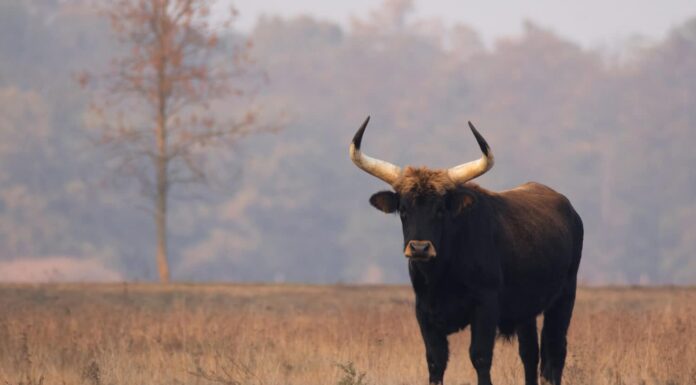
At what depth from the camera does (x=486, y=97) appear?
291ft

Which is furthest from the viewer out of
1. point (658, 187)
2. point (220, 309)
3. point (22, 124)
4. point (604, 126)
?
point (604, 126)

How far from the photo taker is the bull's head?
1077 cm

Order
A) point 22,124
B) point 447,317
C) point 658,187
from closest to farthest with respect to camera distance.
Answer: point 447,317
point 22,124
point 658,187

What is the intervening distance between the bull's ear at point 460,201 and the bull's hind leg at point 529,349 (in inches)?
86.0

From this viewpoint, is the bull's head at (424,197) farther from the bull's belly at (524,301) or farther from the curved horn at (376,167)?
the bull's belly at (524,301)

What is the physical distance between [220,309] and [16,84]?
54425 millimetres

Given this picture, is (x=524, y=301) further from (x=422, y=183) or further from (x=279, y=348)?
(x=279, y=348)

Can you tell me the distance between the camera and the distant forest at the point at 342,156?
66188mm

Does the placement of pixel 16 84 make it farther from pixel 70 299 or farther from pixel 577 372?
pixel 577 372

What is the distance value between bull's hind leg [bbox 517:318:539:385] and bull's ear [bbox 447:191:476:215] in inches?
86.0

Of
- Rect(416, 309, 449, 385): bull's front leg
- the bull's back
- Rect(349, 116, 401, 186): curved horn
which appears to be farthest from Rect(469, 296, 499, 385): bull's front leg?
Rect(349, 116, 401, 186): curved horn

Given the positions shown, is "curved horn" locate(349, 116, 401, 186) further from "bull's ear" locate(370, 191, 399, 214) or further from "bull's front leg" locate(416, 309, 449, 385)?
"bull's front leg" locate(416, 309, 449, 385)

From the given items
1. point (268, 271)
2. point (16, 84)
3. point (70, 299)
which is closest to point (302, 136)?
point (268, 271)

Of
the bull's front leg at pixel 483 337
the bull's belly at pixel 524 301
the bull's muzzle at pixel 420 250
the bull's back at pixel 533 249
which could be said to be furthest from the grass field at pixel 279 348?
the bull's muzzle at pixel 420 250
